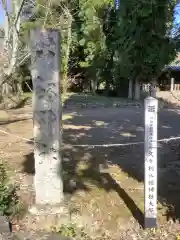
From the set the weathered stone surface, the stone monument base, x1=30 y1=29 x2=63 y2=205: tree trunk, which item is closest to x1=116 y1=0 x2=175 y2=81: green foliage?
x1=30 y1=29 x2=63 y2=205: tree trunk

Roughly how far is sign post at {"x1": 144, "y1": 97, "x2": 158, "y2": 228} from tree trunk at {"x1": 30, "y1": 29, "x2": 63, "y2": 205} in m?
0.97

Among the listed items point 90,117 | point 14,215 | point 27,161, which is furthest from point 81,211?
point 90,117

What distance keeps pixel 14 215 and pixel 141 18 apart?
1235 cm

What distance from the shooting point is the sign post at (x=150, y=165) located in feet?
11.9

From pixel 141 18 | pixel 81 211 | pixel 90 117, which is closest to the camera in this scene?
pixel 81 211

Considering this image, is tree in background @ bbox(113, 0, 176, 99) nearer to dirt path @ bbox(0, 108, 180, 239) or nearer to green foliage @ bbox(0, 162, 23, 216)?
dirt path @ bbox(0, 108, 180, 239)

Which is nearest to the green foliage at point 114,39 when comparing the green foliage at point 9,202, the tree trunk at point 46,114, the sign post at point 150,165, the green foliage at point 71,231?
the tree trunk at point 46,114

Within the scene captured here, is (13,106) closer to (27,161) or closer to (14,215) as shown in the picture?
(27,161)

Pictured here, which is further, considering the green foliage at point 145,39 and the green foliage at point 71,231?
the green foliage at point 145,39

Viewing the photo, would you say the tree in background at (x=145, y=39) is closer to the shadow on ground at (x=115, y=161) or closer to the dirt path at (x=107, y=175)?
the shadow on ground at (x=115, y=161)

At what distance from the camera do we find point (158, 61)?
16.0 meters

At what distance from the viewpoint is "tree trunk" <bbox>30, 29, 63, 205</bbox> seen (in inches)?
152

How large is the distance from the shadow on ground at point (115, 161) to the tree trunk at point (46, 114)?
2.27 feet

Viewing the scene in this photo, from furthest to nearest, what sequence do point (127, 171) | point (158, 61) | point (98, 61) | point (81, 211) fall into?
point (98, 61) → point (158, 61) → point (127, 171) → point (81, 211)
